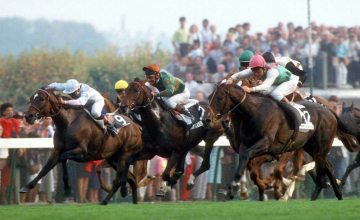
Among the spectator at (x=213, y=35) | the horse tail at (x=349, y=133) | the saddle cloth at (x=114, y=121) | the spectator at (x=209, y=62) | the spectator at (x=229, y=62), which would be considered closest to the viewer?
the saddle cloth at (x=114, y=121)

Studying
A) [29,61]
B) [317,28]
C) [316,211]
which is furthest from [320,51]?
[29,61]

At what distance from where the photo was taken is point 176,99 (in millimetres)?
9312

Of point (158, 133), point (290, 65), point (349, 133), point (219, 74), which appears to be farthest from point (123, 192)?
point (219, 74)

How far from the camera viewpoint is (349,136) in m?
10.0

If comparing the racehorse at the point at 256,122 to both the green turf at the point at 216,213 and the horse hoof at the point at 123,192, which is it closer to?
the green turf at the point at 216,213

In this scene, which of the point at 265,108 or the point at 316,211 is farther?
the point at 265,108

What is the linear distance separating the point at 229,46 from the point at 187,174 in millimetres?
6564

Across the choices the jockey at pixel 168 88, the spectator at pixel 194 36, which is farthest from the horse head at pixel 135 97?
the spectator at pixel 194 36

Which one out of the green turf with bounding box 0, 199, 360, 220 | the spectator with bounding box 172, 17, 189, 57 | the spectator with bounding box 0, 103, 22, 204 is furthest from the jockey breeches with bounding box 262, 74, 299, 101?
the spectator with bounding box 172, 17, 189, 57

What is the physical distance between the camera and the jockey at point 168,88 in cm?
877

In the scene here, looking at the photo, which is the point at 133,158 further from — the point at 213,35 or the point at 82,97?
the point at 213,35

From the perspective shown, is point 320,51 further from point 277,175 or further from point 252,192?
point 277,175

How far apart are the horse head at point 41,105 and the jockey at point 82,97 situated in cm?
13

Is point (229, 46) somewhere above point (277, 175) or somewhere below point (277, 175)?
above
